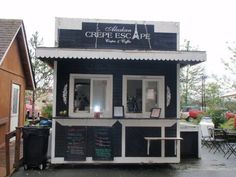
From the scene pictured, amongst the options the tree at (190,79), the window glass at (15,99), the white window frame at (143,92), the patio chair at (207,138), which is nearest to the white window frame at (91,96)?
the white window frame at (143,92)

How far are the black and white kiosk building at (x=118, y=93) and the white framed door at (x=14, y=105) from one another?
628 cm

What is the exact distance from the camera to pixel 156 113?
33.4 feet

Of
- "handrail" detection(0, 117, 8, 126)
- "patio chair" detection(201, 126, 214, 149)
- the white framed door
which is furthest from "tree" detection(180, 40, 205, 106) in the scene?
"handrail" detection(0, 117, 8, 126)

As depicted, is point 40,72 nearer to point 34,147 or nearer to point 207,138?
point 207,138

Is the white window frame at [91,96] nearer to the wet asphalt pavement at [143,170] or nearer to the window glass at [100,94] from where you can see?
the window glass at [100,94]

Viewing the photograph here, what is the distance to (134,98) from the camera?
409 inches

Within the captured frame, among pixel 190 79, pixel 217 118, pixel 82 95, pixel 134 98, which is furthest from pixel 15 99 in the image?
pixel 190 79

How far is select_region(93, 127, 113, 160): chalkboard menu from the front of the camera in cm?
1002

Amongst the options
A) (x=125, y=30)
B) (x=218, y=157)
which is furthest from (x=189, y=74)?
(x=125, y=30)

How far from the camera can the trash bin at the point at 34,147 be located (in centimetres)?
977

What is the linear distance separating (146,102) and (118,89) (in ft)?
2.74

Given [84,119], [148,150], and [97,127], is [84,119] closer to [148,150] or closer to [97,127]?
[97,127]

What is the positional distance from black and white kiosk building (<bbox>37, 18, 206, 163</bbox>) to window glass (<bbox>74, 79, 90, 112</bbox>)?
0.09 ft

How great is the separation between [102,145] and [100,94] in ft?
4.44
